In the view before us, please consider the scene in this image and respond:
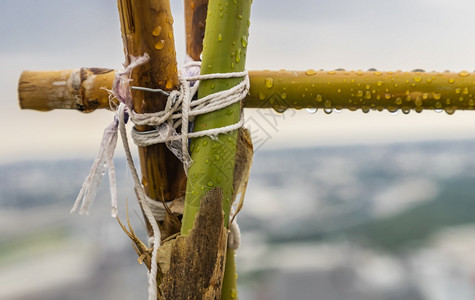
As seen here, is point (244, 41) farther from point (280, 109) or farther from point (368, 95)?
point (368, 95)

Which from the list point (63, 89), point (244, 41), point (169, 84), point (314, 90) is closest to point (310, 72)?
point (314, 90)

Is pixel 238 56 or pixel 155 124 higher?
pixel 238 56

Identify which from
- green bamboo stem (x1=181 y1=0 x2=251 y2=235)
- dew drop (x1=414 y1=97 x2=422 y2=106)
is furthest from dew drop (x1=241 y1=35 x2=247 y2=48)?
dew drop (x1=414 y1=97 x2=422 y2=106)

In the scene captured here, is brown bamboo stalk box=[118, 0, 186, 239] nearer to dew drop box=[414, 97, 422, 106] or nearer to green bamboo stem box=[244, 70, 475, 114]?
green bamboo stem box=[244, 70, 475, 114]

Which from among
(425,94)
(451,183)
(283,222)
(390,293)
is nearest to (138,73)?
(425,94)

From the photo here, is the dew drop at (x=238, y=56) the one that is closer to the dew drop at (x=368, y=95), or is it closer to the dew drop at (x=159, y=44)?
the dew drop at (x=159, y=44)
